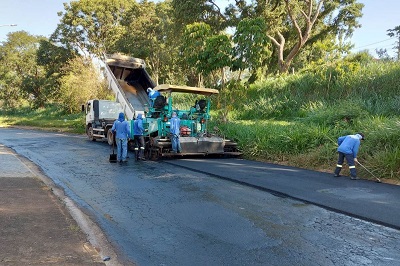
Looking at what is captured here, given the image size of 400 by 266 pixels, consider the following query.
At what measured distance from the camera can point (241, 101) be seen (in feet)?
63.3

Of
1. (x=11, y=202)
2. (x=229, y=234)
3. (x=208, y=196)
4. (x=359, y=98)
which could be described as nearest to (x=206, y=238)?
(x=229, y=234)

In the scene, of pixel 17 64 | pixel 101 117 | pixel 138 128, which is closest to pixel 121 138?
pixel 138 128

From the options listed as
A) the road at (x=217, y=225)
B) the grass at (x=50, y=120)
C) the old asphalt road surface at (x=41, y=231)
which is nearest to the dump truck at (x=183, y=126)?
the road at (x=217, y=225)

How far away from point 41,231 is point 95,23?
117ft

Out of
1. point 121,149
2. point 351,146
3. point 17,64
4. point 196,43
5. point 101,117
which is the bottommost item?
point 121,149

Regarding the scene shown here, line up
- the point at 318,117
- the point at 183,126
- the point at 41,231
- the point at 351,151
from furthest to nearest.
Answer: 1. the point at 318,117
2. the point at 183,126
3. the point at 351,151
4. the point at 41,231

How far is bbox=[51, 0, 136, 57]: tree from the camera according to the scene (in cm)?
3659

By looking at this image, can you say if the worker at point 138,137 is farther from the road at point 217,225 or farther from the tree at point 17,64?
the tree at point 17,64

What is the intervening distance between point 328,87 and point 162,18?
19.7m

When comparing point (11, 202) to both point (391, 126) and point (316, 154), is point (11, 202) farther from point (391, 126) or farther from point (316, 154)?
point (391, 126)

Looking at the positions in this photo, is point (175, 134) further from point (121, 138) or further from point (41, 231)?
point (41, 231)

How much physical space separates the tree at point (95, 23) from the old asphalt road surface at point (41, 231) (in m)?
31.1

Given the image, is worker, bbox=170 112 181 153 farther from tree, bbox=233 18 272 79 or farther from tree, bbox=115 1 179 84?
tree, bbox=115 1 179 84

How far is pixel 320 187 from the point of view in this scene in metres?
8.39
